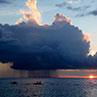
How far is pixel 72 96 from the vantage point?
4675 inches

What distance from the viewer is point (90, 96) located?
121 m

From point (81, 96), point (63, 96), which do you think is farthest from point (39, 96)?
point (81, 96)

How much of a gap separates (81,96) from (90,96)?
4.75 meters

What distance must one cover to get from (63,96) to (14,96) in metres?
25.4

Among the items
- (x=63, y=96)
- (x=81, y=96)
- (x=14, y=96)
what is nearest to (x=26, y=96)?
(x=14, y=96)

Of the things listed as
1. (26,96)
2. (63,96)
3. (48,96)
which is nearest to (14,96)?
(26,96)

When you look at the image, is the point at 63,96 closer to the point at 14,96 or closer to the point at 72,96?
the point at 72,96

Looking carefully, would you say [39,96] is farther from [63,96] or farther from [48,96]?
[63,96]

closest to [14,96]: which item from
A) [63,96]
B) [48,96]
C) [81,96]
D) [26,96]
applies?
[26,96]

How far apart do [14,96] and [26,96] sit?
625 centimetres

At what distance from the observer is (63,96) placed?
391ft

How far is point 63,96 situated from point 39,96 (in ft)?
40.8

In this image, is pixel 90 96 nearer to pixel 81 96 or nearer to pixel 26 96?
pixel 81 96

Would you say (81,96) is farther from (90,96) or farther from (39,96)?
(39,96)
